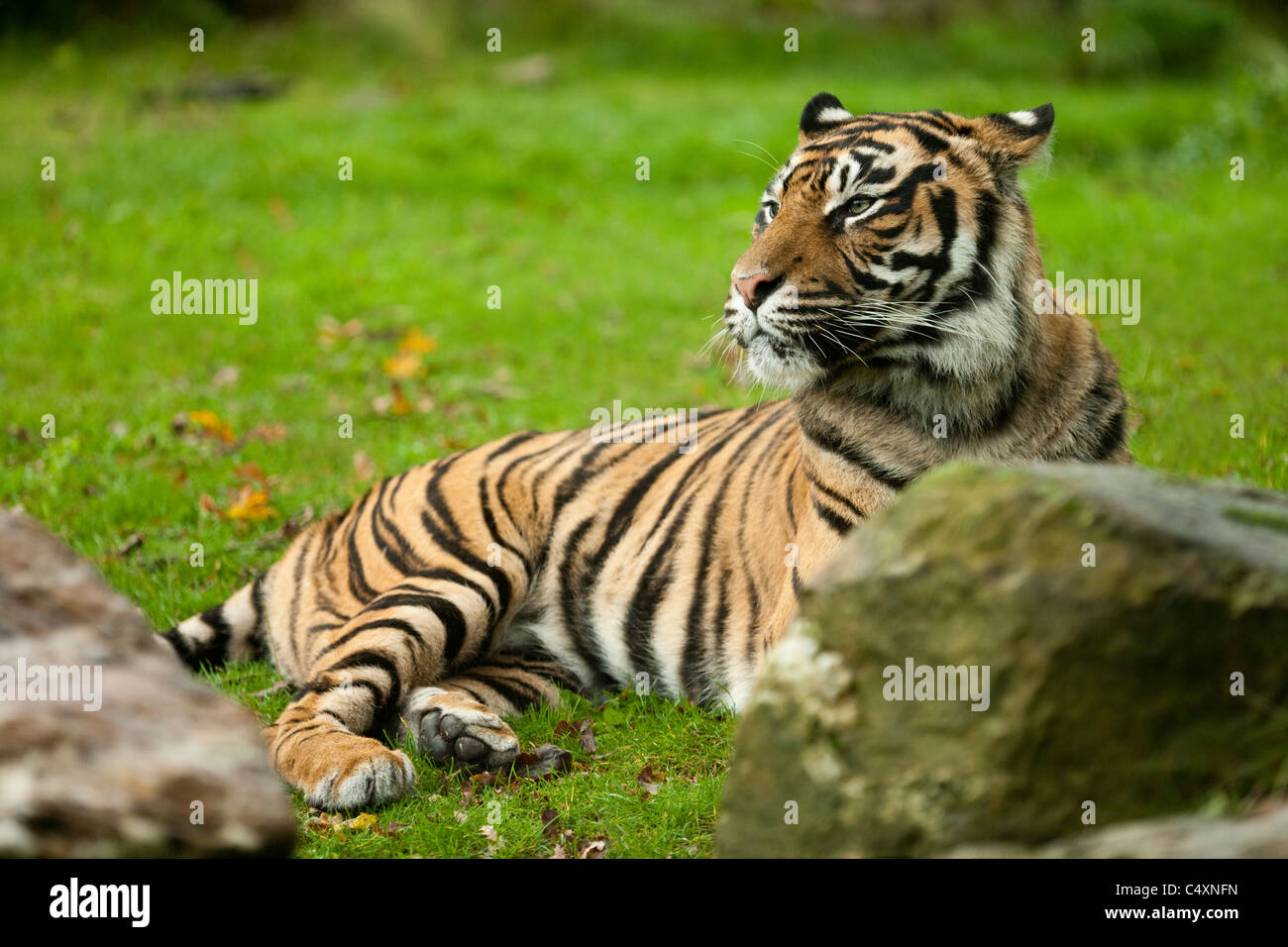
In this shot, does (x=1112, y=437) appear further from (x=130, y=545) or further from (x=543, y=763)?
(x=130, y=545)

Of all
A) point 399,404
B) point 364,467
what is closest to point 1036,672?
point 364,467

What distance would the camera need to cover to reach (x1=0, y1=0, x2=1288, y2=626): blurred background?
23.6 ft

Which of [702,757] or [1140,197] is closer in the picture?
[702,757]

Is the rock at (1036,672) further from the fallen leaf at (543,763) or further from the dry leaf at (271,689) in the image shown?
the dry leaf at (271,689)

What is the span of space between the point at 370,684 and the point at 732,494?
5.20ft

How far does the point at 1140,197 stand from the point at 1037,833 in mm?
11827

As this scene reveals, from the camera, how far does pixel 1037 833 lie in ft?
7.30

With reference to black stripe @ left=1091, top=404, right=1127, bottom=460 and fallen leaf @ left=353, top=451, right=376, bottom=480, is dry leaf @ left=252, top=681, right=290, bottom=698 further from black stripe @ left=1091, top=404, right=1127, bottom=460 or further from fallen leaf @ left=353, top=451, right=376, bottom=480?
black stripe @ left=1091, top=404, right=1127, bottom=460

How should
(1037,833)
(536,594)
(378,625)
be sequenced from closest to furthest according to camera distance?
(1037,833) < (378,625) < (536,594)

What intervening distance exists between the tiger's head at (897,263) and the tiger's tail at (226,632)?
2489 mm

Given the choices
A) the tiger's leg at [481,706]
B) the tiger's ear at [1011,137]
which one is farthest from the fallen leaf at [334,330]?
the tiger's ear at [1011,137]

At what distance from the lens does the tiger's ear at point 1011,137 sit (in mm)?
4090
